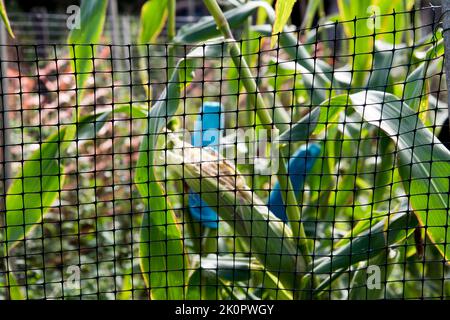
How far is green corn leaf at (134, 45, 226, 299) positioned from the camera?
1.41m

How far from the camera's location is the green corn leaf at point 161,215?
55.7 inches

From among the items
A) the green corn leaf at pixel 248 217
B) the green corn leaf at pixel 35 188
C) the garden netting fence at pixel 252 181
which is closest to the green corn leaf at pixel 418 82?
the garden netting fence at pixel 252 181

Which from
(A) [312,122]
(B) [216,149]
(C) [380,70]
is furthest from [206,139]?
(C) [380,70]

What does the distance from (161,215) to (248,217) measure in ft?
0.62

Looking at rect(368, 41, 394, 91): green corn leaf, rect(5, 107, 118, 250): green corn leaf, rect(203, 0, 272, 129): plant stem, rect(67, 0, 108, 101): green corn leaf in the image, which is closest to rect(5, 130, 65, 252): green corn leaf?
rect(5, 107, 118, 250): green corn leaf

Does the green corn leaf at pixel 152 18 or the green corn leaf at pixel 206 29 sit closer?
the green corn leaf at pixel 206 29

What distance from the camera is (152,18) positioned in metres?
1.83

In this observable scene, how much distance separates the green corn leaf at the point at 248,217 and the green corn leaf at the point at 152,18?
46 cm

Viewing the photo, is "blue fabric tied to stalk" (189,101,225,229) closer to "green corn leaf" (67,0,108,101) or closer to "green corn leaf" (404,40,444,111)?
"green corn leaf" (67,0,108,101)

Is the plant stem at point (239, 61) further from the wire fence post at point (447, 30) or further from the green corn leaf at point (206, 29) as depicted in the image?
the wire fence post at point (447, 30)

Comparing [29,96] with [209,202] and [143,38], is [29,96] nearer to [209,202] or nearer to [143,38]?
[143,38]

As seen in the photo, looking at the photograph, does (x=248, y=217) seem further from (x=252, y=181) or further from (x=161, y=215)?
(x=161, y=215)
